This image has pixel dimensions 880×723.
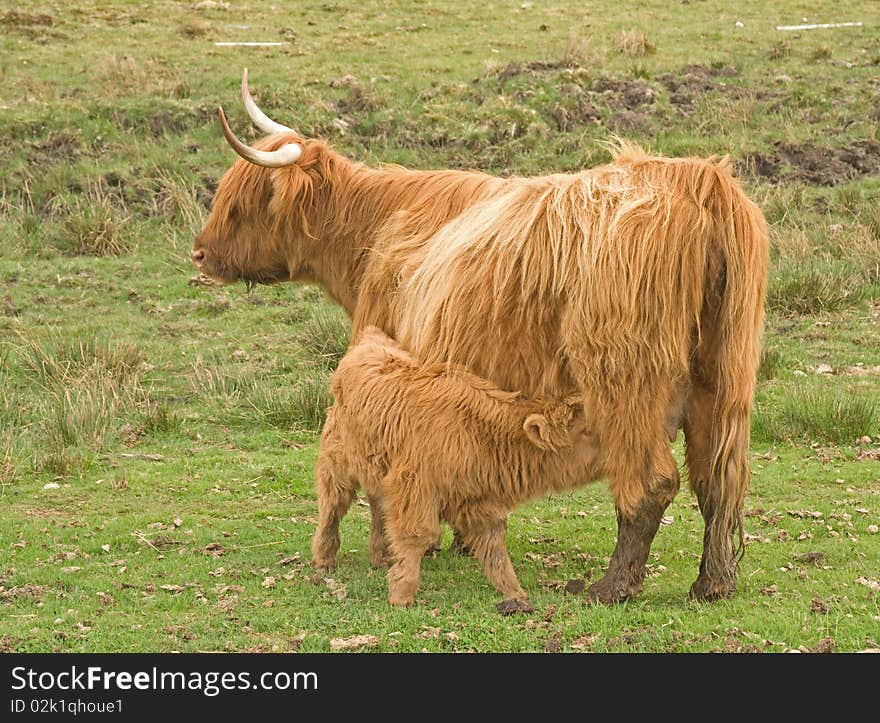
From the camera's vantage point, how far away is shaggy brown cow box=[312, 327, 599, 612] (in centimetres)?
475

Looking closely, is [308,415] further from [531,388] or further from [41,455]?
[531,388]

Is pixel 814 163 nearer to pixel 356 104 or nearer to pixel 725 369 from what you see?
pixel 356 104

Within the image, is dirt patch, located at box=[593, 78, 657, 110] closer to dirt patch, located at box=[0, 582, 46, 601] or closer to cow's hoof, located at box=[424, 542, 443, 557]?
cow's hoof, located at box=[424, 542, 443, 557]

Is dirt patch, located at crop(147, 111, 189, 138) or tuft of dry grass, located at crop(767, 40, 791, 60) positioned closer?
dirt patch, located at crop(147, 111, 189, 138)

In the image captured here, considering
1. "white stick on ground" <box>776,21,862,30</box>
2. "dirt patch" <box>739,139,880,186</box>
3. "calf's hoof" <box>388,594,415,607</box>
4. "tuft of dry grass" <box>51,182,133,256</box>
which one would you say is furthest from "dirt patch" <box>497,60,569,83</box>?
"calf's hoof" <box>388,594,415,607</box>

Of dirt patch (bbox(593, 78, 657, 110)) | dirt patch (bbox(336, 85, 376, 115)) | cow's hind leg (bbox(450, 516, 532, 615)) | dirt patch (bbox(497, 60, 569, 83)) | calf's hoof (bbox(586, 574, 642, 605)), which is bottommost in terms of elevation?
calf's hoof (bbox(586, 574, 642, 605))

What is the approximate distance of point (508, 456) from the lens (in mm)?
4758

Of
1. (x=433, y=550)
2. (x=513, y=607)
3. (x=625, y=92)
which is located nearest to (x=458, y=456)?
(x=513, y=607)

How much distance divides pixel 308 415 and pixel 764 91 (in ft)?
29.1

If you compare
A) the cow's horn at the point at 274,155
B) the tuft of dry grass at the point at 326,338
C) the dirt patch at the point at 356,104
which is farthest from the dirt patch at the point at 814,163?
the cow's horn at the point at 274,155

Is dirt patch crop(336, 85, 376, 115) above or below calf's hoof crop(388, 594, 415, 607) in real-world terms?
above

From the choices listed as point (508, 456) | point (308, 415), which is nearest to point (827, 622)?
point (508, 456)

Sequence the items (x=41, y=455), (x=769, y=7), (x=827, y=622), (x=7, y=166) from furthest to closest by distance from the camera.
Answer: (x=769, y=7) < (x=7, y=166) < (x=41, y=455) < (x=827, y=622)

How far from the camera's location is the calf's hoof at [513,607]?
15.6 feet
